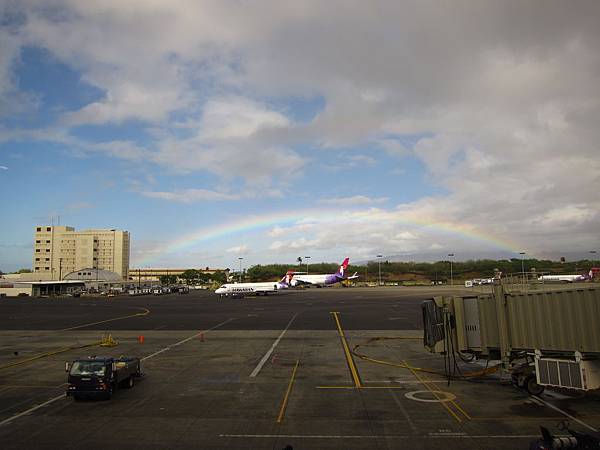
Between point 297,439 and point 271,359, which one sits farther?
point 271,359

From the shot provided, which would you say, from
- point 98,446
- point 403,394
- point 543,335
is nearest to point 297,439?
point 98,446

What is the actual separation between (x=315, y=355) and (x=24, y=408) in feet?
59.9

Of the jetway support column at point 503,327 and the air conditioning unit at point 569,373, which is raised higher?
the jetway support column at point 503,327

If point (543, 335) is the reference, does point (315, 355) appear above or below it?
below

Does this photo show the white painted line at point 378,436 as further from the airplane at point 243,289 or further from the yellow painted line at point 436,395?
the airplane at point 243,289

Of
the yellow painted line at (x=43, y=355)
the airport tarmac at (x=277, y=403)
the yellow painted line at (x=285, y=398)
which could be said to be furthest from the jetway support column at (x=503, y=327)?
the yellow painted line at (x=43, y=355)

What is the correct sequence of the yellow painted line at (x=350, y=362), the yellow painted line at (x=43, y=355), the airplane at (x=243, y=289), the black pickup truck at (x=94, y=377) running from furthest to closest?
the airplane at (x=243, y=289), the yellow painted line at (x=43, y=355), the yellow painted line at (x=350, y=362), the black pickup truck at (x=94, y=377)

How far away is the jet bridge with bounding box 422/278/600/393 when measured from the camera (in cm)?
1659

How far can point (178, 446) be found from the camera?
14.2 metres

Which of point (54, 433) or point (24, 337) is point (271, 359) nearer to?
point (54, 433)

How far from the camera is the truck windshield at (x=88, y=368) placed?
2014 centimetres

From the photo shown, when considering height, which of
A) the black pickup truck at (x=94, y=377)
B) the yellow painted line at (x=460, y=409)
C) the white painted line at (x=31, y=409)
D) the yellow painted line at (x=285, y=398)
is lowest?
the yellow painted line at (x=460, y=409)

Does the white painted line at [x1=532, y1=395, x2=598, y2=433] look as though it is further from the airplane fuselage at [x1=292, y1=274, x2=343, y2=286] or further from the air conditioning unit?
the airplane fuselage at [x1=292, y1=274, x2=343, y2=286]

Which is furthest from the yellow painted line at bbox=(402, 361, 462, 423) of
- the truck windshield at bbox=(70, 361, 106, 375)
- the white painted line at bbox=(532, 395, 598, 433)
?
the truck windshield at bbox=(70, 361, 106, 375)
